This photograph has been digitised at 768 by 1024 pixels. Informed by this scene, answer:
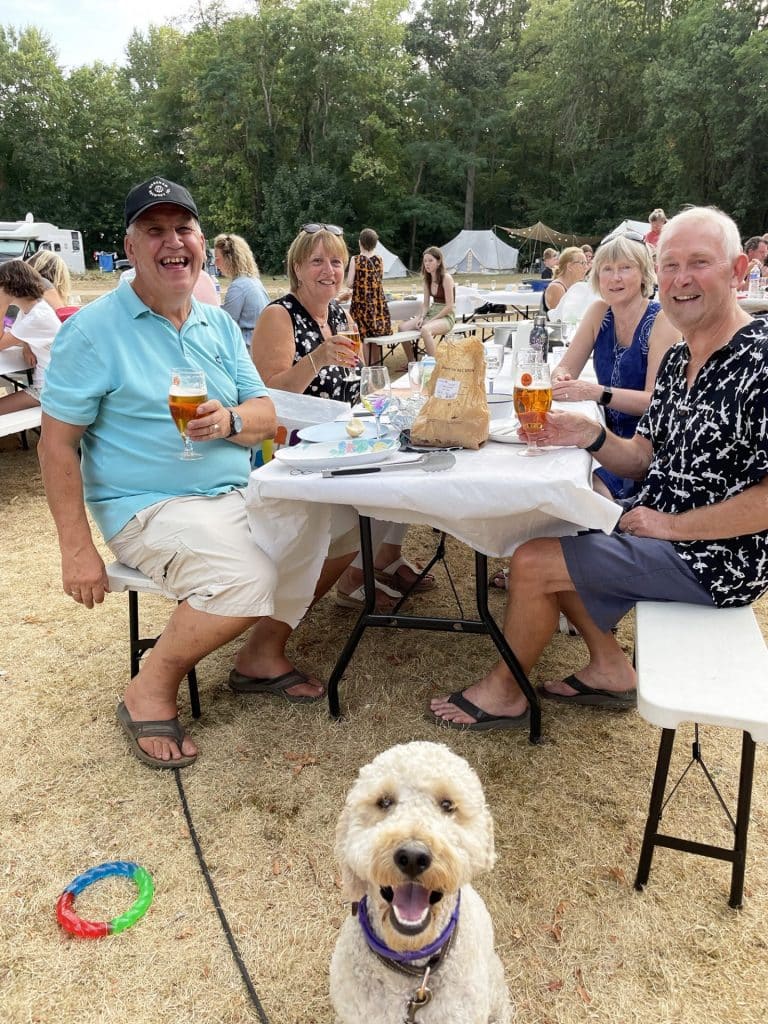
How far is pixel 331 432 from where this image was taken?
2.31 metres

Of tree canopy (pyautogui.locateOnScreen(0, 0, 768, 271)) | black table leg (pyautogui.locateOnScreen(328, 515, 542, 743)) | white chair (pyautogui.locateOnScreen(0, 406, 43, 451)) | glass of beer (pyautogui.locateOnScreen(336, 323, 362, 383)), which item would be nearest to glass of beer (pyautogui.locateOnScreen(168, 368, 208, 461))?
black table leg (pyautogui.locateOnScreen(328, 515, 542, 743))

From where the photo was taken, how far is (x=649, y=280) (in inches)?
124

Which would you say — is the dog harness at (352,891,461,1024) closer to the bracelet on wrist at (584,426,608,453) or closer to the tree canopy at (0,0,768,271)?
→ the bracelet on wrist at (584,426,608,453)

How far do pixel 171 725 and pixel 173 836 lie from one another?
0.41 meters

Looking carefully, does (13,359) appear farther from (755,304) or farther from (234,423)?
(755,304)

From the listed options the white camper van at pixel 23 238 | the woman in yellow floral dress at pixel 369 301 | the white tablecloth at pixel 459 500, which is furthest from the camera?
the white camper van at pixel 23 238

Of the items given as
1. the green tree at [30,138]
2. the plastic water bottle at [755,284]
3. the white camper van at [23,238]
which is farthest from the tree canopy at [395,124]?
the plastic water bottle at [755,284]

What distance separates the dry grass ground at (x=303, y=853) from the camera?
158 centimetres

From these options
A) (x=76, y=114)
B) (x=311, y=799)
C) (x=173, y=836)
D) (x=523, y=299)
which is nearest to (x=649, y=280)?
(x=311, y=799)

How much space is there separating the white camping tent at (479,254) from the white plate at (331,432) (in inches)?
1252

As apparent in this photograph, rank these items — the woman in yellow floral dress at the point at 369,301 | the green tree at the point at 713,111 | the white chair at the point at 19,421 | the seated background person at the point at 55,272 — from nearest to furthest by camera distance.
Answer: the white chair at the point at 19,421 → the seated background person at the point at 55,272 → the woman in yellow floral dress at the point at 369,301 → the green tree at the point at 713,111

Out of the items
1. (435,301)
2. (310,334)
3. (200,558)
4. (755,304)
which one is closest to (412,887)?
(200,558)

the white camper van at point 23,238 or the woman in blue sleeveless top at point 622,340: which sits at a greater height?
the white camper van at point 23,238

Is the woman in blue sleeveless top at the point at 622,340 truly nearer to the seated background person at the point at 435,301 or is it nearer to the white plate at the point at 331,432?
the white plate at the point at 331,432
